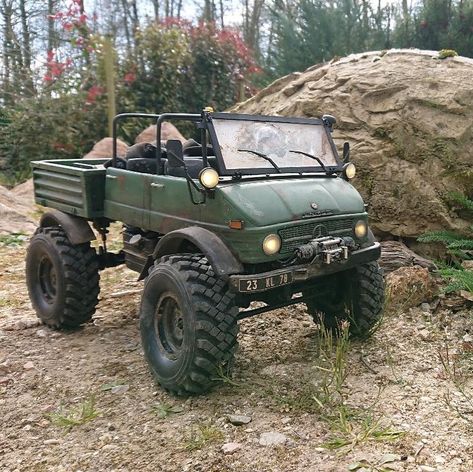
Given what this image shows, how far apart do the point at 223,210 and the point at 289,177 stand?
0.67 meters

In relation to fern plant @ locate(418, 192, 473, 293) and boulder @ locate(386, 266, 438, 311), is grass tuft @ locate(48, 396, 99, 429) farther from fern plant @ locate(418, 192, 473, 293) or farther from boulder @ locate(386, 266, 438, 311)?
fern plant @ locate(418, 192, 473, 293)

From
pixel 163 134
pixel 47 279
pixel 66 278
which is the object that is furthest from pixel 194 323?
pixel 163 134

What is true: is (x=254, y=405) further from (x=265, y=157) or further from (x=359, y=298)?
(x=265, y=157)

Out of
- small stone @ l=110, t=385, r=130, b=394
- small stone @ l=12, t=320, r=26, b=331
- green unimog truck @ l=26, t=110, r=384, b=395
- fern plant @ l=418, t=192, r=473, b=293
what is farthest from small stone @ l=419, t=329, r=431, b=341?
small stone @ l=12, t=320, r=26, b=331

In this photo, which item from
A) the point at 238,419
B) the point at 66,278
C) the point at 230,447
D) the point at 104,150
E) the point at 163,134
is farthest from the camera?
the point at 163,134

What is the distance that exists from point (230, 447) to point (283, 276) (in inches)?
38.2

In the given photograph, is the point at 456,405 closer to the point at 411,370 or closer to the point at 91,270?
the point at 411,370

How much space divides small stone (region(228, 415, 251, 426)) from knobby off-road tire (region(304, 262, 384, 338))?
1016mm

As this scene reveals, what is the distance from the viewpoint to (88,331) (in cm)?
491

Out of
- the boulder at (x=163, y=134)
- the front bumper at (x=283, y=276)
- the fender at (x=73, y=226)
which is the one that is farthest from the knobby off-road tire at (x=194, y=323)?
the boulder at (x=163, y=134)

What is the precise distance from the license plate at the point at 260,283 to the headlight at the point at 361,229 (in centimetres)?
79

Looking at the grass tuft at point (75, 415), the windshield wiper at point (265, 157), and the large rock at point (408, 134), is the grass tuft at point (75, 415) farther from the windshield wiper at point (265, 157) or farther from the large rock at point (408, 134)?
the large rock at point (408, 134)

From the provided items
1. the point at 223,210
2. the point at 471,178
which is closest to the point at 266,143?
the point at 223,210

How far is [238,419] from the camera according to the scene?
3.34 meters
